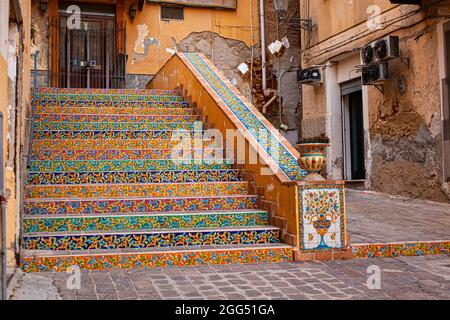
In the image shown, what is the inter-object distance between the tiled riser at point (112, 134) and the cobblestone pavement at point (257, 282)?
3.07 metres

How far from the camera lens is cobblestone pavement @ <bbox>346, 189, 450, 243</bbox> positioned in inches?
204

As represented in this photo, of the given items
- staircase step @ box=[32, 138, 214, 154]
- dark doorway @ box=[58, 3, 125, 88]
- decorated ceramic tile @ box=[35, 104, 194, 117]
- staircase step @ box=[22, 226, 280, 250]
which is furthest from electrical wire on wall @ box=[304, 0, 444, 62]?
staircase step @ box=[22, 226, 280, 250]

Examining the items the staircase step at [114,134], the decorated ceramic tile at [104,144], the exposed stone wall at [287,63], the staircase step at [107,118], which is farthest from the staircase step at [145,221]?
the exposed stone wall at [287,63]

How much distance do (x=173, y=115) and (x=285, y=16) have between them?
21.6 ft

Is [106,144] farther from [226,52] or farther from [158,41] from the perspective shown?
[226,52]

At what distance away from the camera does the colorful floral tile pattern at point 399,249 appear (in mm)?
4672

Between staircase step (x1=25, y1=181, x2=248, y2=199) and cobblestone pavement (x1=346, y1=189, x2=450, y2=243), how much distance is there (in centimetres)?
150

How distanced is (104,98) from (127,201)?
361 cm

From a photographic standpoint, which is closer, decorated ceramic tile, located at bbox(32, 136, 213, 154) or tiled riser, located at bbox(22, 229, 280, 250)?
tiled riser, located at bbox(22, 229, 280, 250)

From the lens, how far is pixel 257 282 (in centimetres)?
379

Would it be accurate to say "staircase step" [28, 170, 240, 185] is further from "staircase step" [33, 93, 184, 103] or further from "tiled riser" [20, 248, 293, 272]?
"staircase step" [33, 93, 184, 103]

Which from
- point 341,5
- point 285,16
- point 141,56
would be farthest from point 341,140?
point 141,56

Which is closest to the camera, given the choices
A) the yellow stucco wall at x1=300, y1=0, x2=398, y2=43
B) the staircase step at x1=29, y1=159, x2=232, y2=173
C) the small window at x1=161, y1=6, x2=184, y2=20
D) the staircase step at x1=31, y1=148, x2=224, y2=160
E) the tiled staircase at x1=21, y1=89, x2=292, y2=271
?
the tiled staircase at x1=21, y1=89, x2=292, y2=271

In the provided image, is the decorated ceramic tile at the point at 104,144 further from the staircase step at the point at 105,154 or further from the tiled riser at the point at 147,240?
the tiled riser at the point at 147,240
